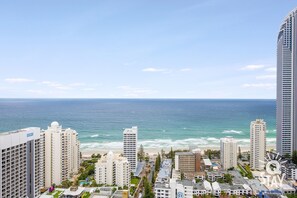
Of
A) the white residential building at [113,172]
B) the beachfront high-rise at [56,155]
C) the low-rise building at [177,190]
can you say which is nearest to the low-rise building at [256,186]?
the low-rise building at [177,190]

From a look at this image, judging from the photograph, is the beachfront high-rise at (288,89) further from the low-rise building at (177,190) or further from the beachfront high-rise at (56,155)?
the beachfront high-rise at (56,155)

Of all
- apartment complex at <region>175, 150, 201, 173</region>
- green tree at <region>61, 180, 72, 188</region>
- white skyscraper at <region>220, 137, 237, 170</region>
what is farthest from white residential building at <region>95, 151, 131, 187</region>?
white skyscraper at <region>220, 137, 237, 170</region>

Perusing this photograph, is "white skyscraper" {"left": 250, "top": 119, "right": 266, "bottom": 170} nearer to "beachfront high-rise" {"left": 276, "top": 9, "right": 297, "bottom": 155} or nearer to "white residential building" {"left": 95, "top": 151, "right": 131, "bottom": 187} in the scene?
"beachfront high-rise" {"left": 276, "top": 9, "right": 297, "bottom": 155}

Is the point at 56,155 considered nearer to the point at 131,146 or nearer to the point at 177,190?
the point at 131,146

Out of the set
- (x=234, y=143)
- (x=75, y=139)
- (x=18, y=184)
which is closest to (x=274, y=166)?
(x=234, y=143)

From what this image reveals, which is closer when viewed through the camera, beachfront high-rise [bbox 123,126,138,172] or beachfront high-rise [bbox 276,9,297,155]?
beachfront high-rise [bbox 123,126,138,172]

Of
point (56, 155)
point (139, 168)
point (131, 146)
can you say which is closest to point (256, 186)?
point (139, 168)

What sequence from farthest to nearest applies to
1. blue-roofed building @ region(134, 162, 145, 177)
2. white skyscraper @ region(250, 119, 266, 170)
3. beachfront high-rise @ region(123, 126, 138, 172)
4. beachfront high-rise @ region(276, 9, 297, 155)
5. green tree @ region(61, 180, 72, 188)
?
beachfront high-rise @ region(276, 9, 297, 155)
white skyscraper @ region(250, 119, 266, 170)
beachfront high-rise @ region(123, 126, 138, 172)
blue-roofed building @ region(134, 162, 145, 177)
green tree @ region(61, 180, 72, 188)
